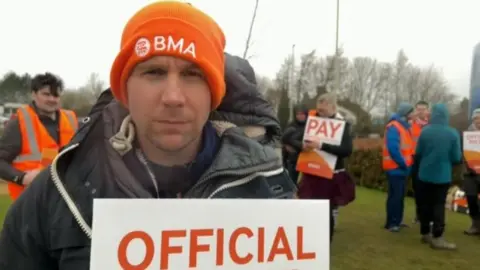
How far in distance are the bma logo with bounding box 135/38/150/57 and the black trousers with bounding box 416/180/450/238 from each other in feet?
18.1

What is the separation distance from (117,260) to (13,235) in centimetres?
34

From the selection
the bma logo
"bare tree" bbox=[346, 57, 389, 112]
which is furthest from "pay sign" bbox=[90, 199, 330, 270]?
"bare tree" bbox=[346, 57, 389, 112]

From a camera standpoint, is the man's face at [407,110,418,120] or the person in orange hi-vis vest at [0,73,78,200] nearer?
the person in orange hi-vis vest at [0,73,78,200]

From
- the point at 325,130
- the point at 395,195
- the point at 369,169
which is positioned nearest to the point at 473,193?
the point at 395,195

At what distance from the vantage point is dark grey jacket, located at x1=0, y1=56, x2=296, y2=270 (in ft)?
4.01

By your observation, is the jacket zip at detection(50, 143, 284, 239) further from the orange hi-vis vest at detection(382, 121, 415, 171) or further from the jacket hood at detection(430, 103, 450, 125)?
the orange hi-vis vest at detection(382, 121, 415, 171)

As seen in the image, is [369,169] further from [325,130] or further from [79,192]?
[79,192]

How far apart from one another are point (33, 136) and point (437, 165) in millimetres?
4448

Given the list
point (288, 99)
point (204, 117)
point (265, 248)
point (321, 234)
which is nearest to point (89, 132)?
point (204, 117)

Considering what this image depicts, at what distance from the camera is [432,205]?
614 cm

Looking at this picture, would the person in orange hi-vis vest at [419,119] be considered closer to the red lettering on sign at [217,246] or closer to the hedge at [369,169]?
the hedge at [369,169]

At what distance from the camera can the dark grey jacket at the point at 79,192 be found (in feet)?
4.01

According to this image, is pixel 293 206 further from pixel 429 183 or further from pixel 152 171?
pixel 429 183

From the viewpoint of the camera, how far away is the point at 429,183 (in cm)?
609
